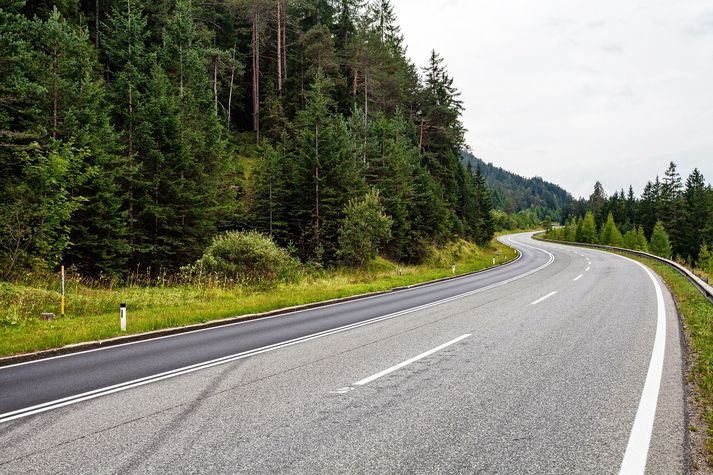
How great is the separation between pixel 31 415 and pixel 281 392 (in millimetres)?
3091

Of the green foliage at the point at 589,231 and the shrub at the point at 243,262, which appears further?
the green foliage at the point at 589,231

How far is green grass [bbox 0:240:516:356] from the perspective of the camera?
9.40 meters

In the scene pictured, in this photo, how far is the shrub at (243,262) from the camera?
18.0 meters

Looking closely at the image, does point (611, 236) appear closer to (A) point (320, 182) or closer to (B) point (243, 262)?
(A) point (320, 182)

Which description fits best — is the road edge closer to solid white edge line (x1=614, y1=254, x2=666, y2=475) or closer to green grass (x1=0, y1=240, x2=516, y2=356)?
solid white edge line (x1=614, y1=254, x2=666, y2=475)

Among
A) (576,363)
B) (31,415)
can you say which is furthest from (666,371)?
(31,415)

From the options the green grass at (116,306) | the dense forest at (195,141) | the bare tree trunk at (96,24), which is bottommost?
the green grass at (116,306)

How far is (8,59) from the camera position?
53.5 feet

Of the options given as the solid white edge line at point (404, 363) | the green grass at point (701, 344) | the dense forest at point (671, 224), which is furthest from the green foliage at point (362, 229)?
the dense forest at point (671, 224)

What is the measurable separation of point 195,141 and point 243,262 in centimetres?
1295

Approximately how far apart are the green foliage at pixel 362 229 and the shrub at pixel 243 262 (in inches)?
294

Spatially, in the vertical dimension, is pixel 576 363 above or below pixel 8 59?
below

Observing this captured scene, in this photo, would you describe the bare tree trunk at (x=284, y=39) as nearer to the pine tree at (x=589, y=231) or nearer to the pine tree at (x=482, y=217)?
the pine tree at (x=482, y=217)

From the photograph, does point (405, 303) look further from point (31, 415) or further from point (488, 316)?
point (31, 415)
